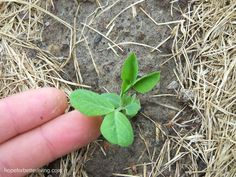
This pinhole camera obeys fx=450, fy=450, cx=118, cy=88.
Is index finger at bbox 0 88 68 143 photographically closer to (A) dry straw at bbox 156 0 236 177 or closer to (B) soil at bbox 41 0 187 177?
(B) soil at bbox 41 0 187 177

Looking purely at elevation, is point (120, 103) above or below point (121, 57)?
below

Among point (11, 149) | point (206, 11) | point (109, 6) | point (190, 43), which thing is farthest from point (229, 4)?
point (11, 149)

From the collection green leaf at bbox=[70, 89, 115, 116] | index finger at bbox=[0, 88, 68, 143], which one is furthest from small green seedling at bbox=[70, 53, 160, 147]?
index finger at bbox=[0, 88, 68, 143]

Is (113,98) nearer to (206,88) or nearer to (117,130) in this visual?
(117,130)

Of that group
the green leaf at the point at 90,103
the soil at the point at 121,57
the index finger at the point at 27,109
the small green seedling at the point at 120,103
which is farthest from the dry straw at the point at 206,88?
the index finger at the point at 27,109

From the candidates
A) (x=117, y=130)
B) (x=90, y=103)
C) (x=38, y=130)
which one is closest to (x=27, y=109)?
(x=38, y=130)

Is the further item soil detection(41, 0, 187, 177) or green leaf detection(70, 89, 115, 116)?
soil detection(41, 0, 187, 177)

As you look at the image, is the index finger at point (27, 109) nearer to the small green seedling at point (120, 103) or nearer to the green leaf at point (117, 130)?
the small green seedling at point (120, 103)
